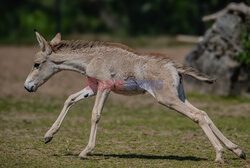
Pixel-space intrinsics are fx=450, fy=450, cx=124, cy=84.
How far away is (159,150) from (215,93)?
736 centimetres

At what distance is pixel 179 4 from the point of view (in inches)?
1619

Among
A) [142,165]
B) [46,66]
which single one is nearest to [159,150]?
[142,165]

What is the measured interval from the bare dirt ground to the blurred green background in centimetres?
1034

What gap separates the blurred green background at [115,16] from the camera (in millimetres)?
40344

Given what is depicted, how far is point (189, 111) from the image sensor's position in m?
7.71

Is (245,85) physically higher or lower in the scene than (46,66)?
lower

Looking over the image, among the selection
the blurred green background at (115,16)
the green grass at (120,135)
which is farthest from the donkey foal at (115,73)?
the blurred green background at (115,16)

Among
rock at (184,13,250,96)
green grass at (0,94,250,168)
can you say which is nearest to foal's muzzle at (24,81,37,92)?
green grass at (0,94,250,168)

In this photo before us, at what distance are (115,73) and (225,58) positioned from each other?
772 cm

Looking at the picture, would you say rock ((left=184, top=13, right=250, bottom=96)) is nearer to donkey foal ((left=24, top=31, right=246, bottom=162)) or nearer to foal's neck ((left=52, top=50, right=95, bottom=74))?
donkey foal ((left=24, top=31, right=246, bottom=162))

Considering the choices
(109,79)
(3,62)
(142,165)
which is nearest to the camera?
(142,165)

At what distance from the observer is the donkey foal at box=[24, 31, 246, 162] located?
7.80 m

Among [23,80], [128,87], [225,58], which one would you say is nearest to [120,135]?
[128,87]

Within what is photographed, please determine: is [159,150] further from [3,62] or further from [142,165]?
[3,62]
